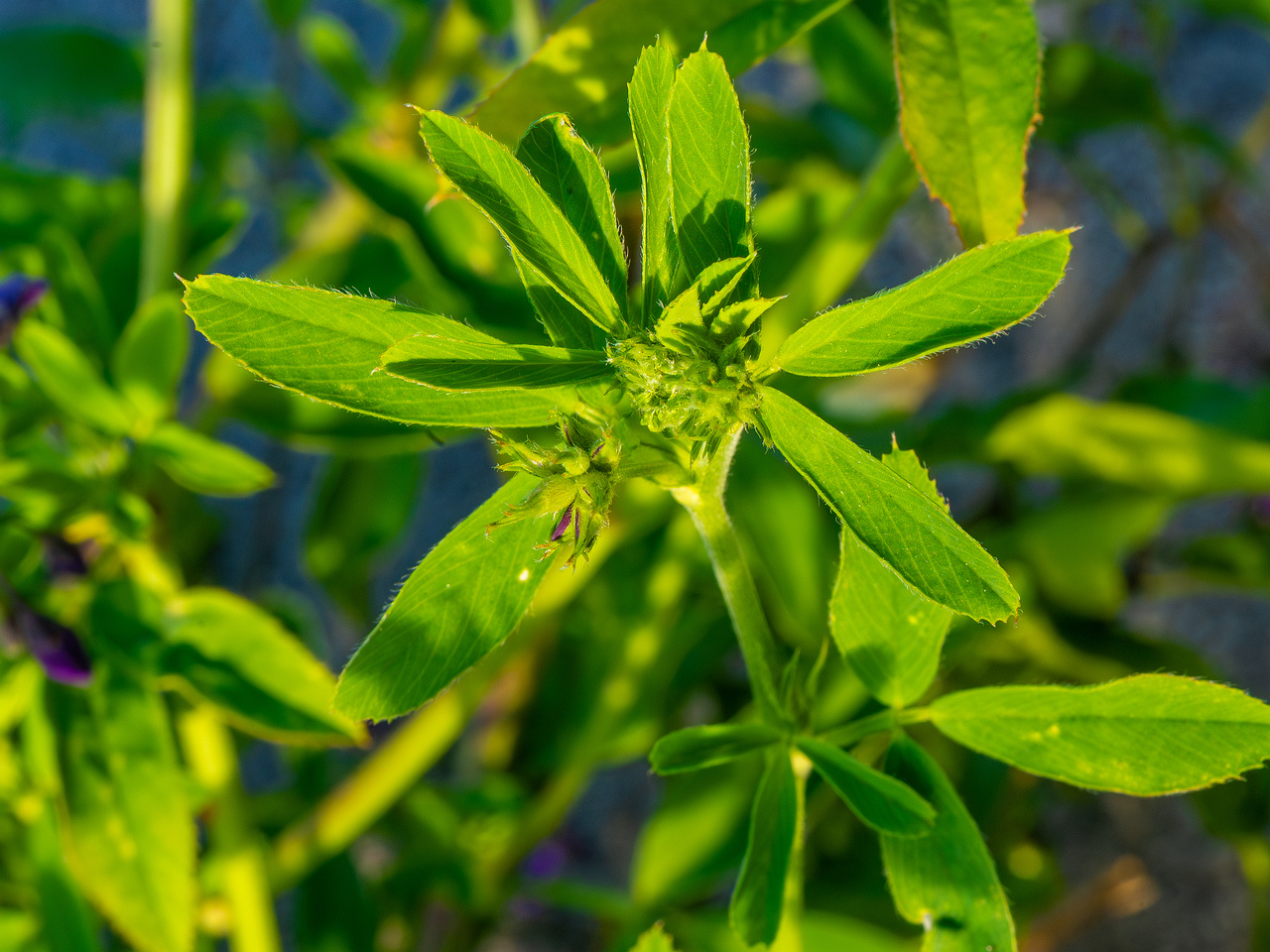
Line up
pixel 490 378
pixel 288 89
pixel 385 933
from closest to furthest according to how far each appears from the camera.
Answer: pixel 490 378 → pixel 385 933 → pixel 288 89

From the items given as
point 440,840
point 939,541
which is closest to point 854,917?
point 440,840

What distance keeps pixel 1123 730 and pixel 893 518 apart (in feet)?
0.52

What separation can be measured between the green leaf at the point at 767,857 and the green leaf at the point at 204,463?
1.29 ft

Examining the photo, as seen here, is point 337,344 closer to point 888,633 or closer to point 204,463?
point 888,633

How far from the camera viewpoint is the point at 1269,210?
1.52 metres

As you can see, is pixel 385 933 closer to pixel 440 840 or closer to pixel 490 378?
pixel 440 840

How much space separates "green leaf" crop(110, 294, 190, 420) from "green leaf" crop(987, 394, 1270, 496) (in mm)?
659

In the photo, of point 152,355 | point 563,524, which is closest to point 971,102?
point 563,524

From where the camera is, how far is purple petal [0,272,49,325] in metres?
0.65

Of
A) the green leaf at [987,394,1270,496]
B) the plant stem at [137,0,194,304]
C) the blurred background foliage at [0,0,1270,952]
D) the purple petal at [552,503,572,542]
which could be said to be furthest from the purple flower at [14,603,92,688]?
the green leaf at [987,394,1270,496]

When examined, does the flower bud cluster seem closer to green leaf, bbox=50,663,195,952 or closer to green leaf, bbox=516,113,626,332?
green leaf, bbox=516,113,626,332

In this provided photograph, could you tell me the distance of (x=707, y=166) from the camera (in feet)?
1.14

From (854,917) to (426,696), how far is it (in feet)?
2.68

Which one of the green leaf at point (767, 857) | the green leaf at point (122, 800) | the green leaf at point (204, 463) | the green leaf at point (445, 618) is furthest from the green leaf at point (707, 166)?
the green leaf at point (122, 800)
